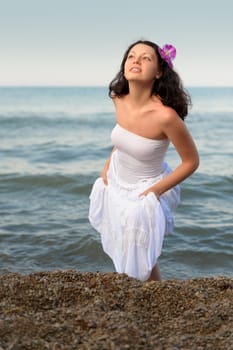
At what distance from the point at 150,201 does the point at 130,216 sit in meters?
0.17

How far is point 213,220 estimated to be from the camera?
769 cm

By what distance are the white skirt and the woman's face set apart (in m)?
0.67

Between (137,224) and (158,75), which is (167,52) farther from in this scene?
(137,224)

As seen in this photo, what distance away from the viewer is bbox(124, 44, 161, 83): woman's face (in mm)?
3932

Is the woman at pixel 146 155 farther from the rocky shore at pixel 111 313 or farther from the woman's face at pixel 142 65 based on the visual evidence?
the rocky shore at pixel 111 313

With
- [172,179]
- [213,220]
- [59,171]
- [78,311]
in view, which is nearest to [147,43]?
[172,179]

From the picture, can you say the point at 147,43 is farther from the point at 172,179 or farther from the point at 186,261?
the point at 186,261

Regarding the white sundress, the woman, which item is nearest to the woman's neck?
the woman

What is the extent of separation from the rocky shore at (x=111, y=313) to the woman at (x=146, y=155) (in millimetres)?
331

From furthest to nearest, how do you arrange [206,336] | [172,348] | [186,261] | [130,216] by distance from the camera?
[186,261] → [130,216] → [206,336] → [172,348]

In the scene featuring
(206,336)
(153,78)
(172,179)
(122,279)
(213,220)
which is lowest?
(213,220)

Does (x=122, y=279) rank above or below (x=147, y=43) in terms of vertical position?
below

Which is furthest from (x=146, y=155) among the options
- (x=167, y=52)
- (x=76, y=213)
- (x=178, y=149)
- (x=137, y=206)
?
(x=76, y=213)

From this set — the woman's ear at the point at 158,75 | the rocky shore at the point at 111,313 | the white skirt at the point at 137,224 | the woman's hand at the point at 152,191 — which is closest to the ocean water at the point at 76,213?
the white skirt at the point at 137,224
